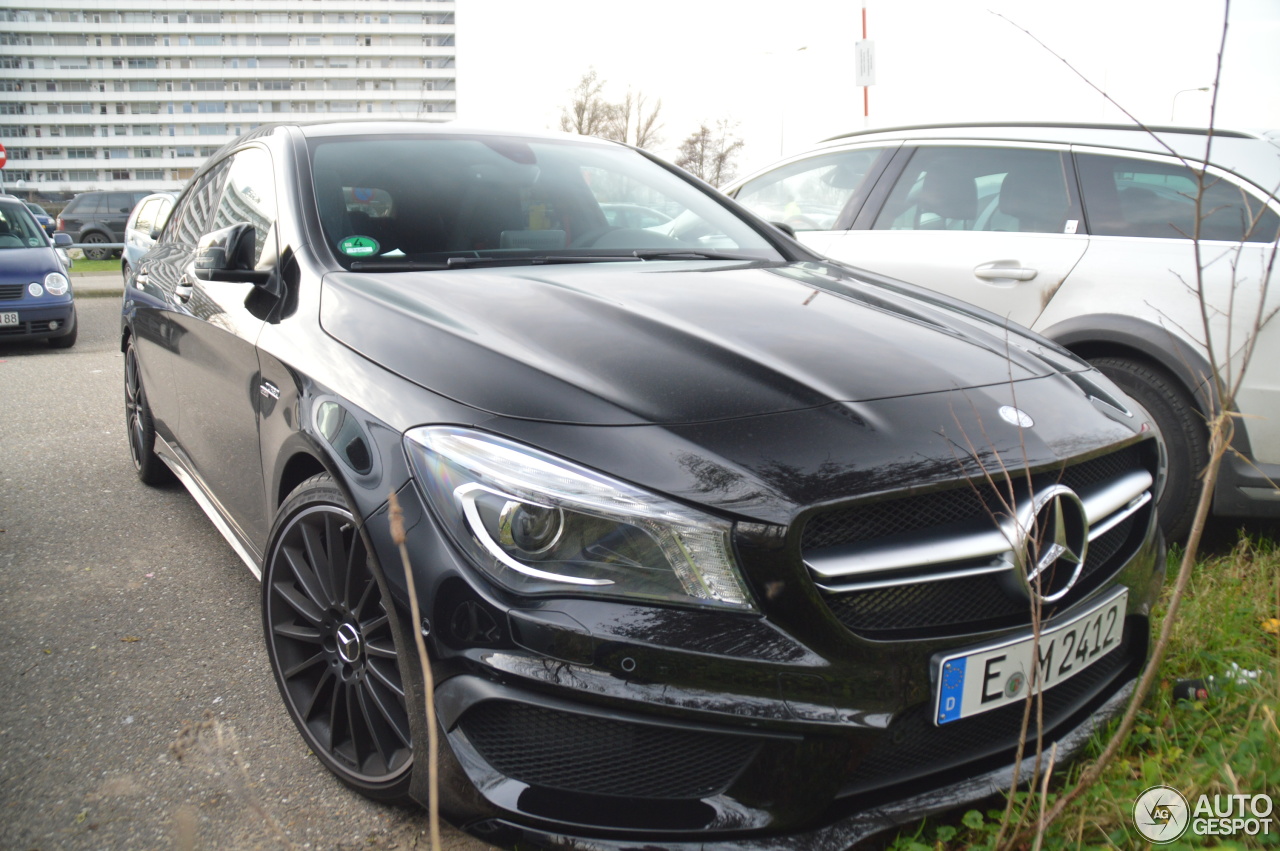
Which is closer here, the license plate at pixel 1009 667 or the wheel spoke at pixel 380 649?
the license plate at pixel 1009 667

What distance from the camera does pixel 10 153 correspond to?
99.5 metres

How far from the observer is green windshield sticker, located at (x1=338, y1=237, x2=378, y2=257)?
8.31ft

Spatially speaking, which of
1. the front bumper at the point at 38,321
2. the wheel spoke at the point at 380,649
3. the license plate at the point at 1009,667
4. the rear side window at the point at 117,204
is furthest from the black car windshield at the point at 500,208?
the rear side window at the point at 117,204

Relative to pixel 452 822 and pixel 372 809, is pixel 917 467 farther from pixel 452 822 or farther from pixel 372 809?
pixel 372 809

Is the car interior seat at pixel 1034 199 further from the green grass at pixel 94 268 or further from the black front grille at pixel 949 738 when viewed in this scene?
the green grass at pixel 94 268

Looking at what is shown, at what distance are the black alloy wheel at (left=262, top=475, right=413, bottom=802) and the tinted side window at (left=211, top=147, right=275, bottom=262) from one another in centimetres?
99

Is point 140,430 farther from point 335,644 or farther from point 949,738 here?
point 949,738

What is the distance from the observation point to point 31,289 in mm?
9266

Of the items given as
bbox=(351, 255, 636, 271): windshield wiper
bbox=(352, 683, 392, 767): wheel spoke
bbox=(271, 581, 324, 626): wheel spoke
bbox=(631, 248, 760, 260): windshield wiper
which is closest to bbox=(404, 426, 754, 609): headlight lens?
bbox=(352, 683, 392, 767): wheel spoke

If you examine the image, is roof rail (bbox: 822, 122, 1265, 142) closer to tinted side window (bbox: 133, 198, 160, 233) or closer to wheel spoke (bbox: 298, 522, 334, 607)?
wheel spoke (bbox: 298, 522, 334, 607)

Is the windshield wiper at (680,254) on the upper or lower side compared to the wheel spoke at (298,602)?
upper

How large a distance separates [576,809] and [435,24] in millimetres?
115364

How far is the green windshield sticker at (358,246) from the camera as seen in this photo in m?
2.53

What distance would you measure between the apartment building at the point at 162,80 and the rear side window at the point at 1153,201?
10162cm
